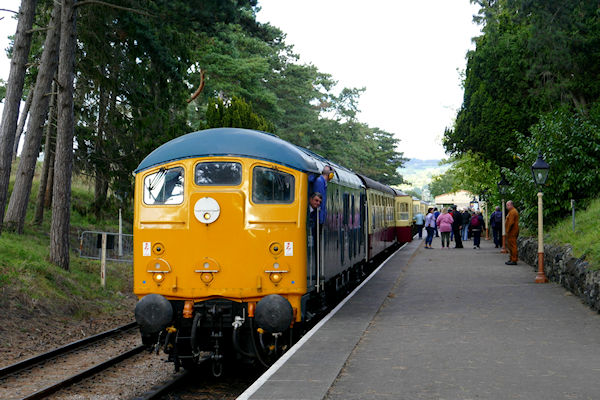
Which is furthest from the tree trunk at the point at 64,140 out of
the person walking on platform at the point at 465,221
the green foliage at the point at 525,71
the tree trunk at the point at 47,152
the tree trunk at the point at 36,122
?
the person walking on platform at the point at 465,221

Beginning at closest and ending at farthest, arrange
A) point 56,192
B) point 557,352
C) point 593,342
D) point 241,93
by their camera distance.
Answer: point 557,352 < point 593,342 < point 56,192 < point 241,93

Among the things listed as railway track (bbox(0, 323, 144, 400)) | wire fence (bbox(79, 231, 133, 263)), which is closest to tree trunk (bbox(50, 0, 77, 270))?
wire fence (bbox(79, 231, 133, 263))

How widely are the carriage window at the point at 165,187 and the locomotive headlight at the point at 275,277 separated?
1521 mm

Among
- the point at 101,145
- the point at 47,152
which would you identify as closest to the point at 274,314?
the point at 101,145

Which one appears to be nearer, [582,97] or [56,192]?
[56,192]

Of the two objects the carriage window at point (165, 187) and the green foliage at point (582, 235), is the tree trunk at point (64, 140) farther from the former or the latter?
the green foliage at point (582, 235)

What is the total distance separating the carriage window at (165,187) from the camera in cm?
995

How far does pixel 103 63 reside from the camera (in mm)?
22750

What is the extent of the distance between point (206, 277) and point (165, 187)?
1.36 meters

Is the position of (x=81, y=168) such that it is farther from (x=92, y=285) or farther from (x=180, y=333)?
(x=180, y=333)

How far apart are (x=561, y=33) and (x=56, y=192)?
→ 56.6 ft

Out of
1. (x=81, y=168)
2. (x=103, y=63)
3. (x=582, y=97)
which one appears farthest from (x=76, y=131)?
(x=582, y=97)

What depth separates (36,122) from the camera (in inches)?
831

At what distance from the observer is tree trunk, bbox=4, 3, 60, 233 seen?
66.7 feet
